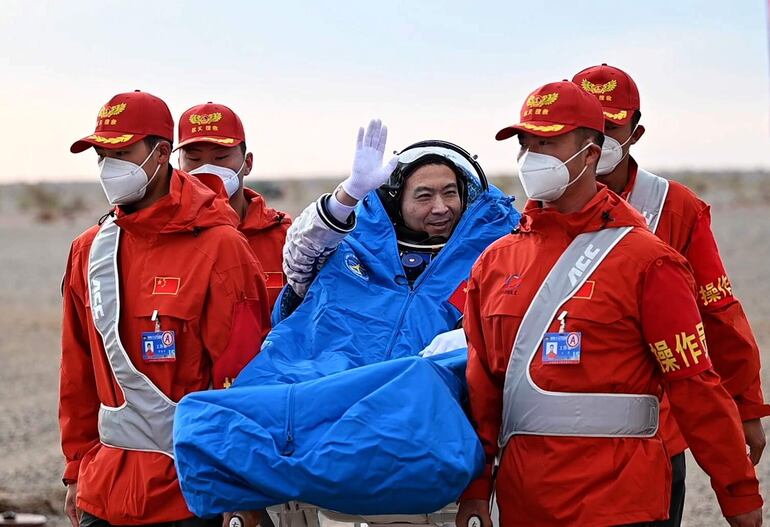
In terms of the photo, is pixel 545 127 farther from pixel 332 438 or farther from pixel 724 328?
pixel 724 328

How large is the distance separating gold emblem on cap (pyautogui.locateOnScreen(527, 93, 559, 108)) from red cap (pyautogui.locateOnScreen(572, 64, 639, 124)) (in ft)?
3.90

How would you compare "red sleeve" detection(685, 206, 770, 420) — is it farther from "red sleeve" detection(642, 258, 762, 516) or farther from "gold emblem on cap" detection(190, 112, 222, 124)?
"gold emblem on cap" detection(190, 112, 222, 124)

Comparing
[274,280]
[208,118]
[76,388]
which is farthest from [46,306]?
[76,388]

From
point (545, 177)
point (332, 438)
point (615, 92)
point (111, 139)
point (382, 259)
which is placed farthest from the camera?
point (615, 92)

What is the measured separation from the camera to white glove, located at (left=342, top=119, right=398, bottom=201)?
5.43 metres

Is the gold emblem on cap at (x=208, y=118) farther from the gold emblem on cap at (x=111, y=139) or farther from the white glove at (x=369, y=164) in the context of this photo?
the gold emblem on cap at (x=111, y=139)

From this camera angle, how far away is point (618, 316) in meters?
4.46

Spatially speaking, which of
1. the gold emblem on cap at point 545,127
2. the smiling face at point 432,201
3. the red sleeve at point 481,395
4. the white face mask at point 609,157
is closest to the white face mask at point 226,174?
the smiling face at point 432,201

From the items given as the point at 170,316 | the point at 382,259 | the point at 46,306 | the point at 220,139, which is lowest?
the point at 46,306

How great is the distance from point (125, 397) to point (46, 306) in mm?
19769

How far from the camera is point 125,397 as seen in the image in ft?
17.1

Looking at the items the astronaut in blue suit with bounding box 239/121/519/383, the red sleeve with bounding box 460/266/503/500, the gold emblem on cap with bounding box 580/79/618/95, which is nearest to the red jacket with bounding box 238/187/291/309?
the astronaut in blue suit with bounding box 239/121/519/383

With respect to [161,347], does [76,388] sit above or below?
below

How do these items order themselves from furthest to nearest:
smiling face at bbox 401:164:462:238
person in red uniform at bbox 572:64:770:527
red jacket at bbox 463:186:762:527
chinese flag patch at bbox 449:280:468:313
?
1. person in red uniform at bbox 572:64:770:527
2. smiling face at bbox 401:164:462:238
3. chinese flag patch at bbox 449:280:468:313
4. red jacket at bbox 463:186:762:527
